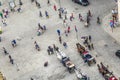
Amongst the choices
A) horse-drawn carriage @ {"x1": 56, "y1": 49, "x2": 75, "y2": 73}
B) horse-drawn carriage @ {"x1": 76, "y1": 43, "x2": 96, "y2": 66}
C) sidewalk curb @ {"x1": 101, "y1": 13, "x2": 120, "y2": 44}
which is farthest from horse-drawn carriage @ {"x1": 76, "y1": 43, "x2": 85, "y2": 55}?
sidewalk curb @ {"x1": 101, "y1": 13, "x2": 120, "y2": 44}

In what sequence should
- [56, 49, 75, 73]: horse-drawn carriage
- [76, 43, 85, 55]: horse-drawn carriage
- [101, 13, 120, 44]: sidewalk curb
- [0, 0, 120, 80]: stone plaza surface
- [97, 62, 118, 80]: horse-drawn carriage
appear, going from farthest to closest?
1. [101, 13, 120, 44]: sidewalk curb
2. [76, 43, 85, 55]: horse-drawn carriage
3. [0, 0, 120, 80]: stone plaza surface
4. [56, 49, 75, 73]: horse-drawn carriage
5. [97, 62, 118, 80]: horse-drawn carriage

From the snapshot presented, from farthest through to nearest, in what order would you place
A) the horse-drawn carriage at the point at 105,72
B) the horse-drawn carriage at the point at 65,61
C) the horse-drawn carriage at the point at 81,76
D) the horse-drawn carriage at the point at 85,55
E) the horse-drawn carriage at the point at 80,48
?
the horse-drawn carriage at the point at 80,48 < the horse-drawn carriage at the point at 85,55 < the horse-drawn carriage at the point at 65,61 < the horse-drawn carriage at the point at 81,76 < the horse-drawn carriage at the point at 105,72

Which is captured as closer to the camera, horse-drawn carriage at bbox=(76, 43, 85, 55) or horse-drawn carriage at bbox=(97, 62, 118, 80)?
horse-drawn carriage at bbox=(97, 62, 118, 80)

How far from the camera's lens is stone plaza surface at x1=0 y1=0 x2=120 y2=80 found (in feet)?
167

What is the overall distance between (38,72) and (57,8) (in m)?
17.4

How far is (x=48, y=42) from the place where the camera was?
57.4 metres

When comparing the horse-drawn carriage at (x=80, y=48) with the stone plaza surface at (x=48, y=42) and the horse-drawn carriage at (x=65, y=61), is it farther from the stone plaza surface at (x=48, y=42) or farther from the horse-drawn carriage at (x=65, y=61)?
the horse-drawn carriage at (x=65, y=61)

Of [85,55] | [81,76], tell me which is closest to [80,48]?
[85,55]

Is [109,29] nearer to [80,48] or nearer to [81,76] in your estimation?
[80,48]

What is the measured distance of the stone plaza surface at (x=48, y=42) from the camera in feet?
167

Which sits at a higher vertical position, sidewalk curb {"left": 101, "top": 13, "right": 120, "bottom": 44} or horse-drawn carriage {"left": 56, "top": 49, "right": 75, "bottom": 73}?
sidewalk curb {"left": 101, "top": 13, "right": 120, "bottom": 44}

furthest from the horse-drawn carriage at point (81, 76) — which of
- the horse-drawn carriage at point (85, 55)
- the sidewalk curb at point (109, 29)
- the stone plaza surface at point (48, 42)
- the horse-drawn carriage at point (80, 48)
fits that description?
the sidewalk curb at point (109, 29)

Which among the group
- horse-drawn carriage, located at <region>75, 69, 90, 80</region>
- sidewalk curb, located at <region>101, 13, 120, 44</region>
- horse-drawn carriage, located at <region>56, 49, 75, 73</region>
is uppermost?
sidewalk curb, located at <region>101, 13, 120, 44</region>

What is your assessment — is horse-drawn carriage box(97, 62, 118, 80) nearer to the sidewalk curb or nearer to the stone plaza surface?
the stone plaza surface
